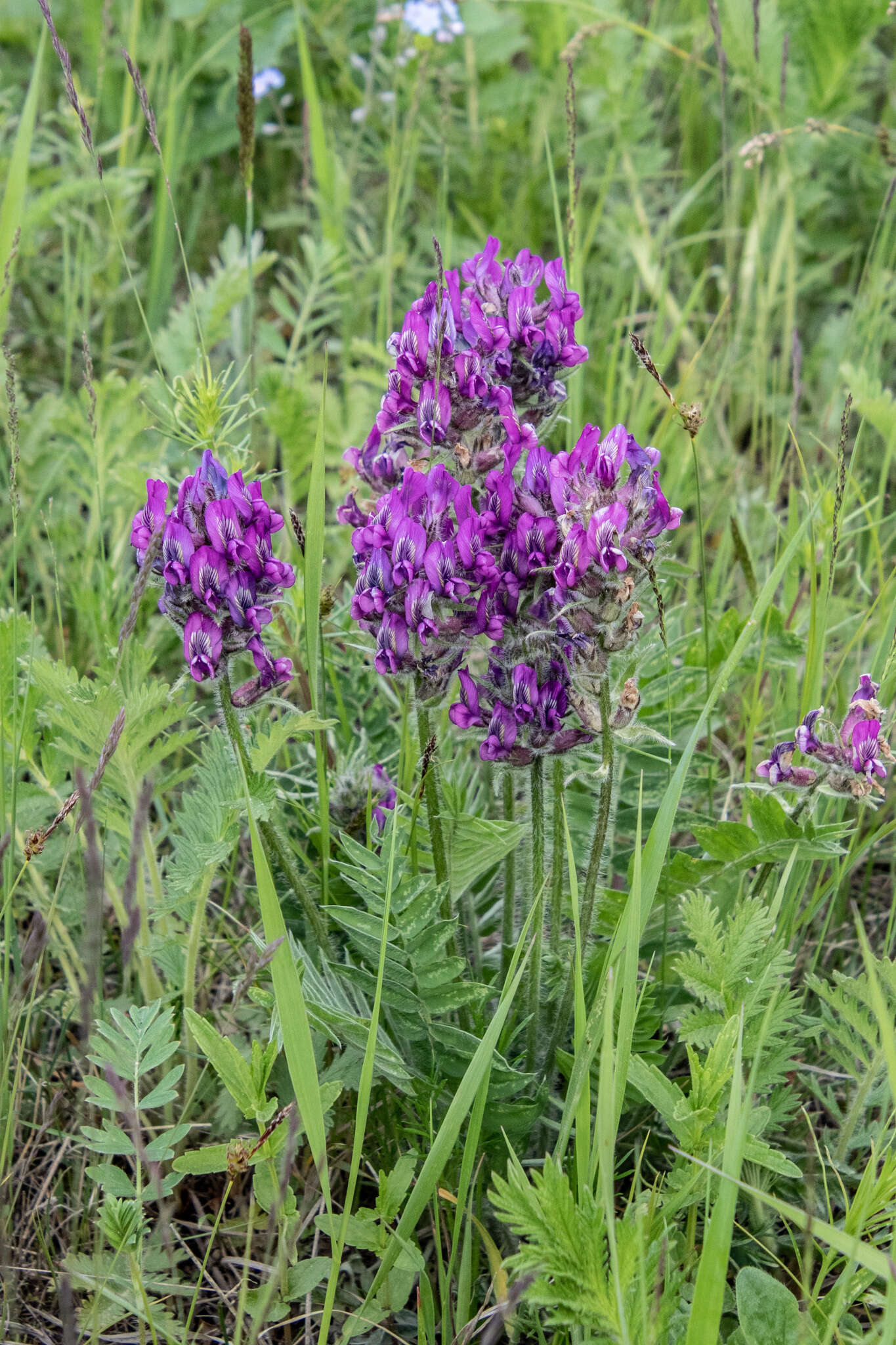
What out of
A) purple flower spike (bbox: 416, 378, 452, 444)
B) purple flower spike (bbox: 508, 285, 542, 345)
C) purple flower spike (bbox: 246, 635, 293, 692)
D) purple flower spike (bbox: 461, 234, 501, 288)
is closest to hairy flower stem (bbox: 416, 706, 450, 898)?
purple flower spike (bbox: 246, 635, 293, 692)

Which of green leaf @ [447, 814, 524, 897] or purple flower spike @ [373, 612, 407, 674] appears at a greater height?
purple flower spike @ [373, 612, 407, 674]

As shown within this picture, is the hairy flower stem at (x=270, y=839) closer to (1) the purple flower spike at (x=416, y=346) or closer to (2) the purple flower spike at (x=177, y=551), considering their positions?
(2) the purple flower spike at (x=177, y=551)

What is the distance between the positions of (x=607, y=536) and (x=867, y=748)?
584 mm

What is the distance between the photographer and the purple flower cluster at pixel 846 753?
6.40 feet

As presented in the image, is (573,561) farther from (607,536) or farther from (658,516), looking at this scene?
(658,516)

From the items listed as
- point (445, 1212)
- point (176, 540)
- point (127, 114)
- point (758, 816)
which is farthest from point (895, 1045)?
point (127, 114)

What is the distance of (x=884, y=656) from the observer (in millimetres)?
2582

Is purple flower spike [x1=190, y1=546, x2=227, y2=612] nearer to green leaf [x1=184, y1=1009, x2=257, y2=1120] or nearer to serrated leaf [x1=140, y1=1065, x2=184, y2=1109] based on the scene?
green leaf [x1=184, y1=1009, x2=257, y2=1120]

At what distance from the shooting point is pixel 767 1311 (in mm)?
1755

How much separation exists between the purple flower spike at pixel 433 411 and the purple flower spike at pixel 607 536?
0.34 meters

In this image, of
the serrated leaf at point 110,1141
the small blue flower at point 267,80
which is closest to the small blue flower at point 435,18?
the small blue flower at point 267,80

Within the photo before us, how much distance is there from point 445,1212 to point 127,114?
372 centimetres

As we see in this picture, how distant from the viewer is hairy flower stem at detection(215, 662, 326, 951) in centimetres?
192

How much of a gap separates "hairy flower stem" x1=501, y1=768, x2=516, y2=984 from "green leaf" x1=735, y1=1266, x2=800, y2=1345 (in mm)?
675
